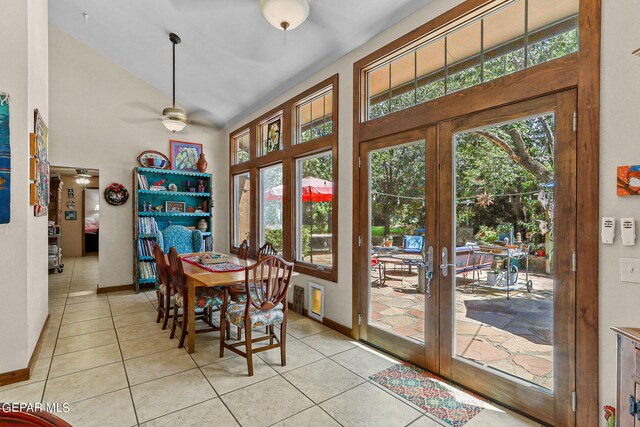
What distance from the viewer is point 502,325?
2297 mm

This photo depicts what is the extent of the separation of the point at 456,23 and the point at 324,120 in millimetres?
1759

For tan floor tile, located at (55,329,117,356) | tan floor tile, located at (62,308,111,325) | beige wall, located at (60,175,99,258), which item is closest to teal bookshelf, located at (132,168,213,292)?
tan floor tile, located at (62,308,111,325)

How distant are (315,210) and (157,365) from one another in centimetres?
236

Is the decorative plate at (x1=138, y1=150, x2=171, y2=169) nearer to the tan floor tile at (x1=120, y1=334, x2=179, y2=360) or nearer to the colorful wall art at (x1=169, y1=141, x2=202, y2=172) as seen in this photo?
the colorful wall art at (x1=169, y1=141, x2=202, y2=172)

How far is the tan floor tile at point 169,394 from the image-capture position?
214 centimetres

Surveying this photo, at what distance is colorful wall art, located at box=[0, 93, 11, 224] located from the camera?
241 centimetres

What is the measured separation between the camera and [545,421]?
6.52 ft

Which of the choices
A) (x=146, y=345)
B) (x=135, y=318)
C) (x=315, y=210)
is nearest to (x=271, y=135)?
(x=315, y=210)

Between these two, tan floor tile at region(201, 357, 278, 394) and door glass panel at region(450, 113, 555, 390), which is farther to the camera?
tan floor tile at region(201, 357, 278, 394)

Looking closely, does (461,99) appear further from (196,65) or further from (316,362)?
(196,65)

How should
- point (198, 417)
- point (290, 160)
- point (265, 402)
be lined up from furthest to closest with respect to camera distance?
point (290, 160) < point (265, 402) < point (198, 417)

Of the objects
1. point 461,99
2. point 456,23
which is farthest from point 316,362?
point 456,23

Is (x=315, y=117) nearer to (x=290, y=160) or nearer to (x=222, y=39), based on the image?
(x=290, y=160)

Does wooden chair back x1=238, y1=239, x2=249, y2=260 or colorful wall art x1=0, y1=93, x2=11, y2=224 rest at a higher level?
colorful wall art x1=0, y1=93, x2=11, y2=224
